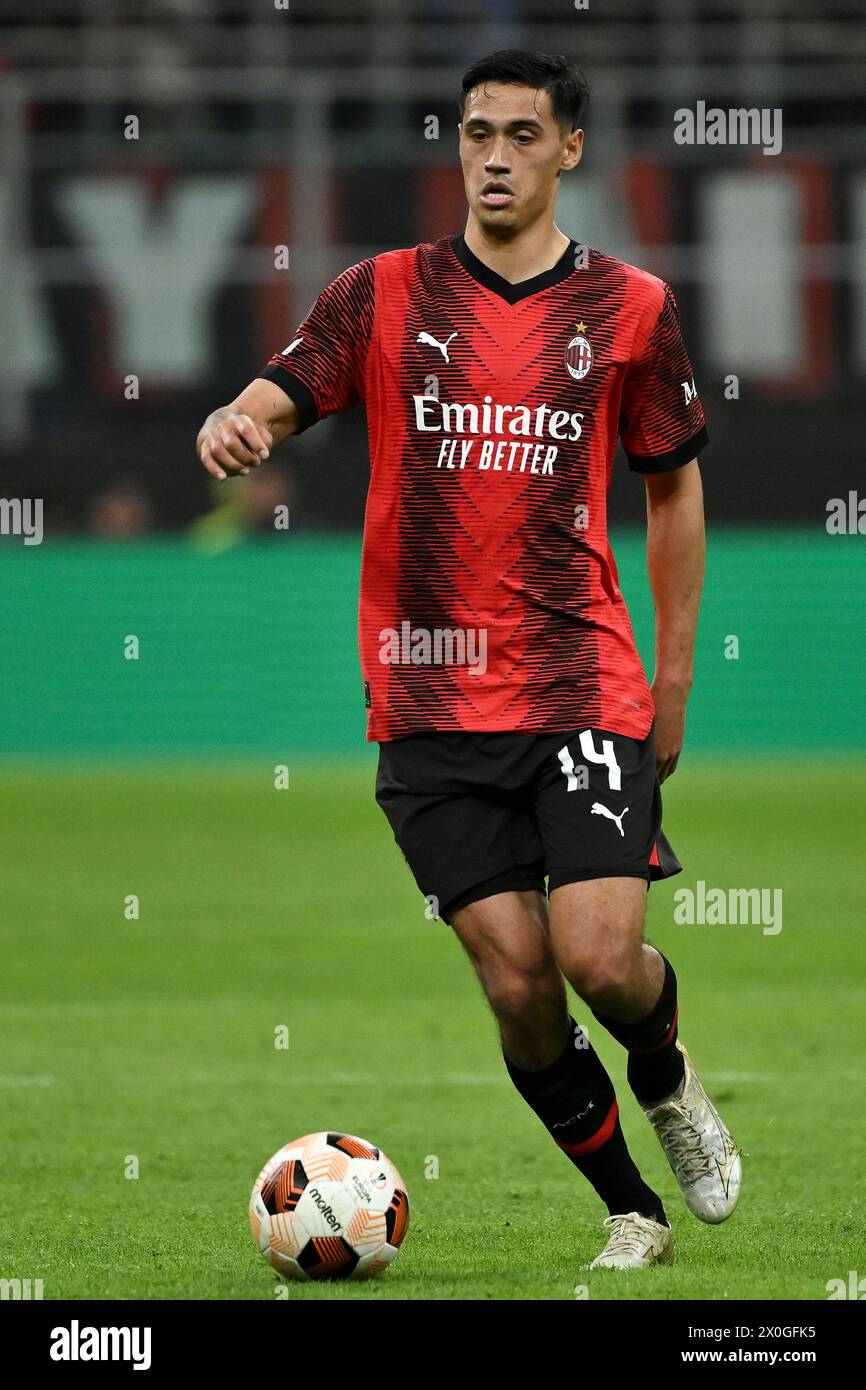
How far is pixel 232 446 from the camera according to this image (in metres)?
4.21

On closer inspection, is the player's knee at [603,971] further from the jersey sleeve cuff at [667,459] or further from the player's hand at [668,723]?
the jersey sleeve cuff at [667,459]

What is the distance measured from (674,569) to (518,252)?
0.80 metres

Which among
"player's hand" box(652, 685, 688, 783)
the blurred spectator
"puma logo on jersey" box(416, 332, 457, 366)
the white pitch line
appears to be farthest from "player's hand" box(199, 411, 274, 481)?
the blurred spectator

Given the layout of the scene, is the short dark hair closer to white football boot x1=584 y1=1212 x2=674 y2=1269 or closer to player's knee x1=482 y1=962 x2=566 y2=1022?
player's knee x1=482 y1=962 x2=566 y2=1022

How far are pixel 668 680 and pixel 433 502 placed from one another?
0.77 meters

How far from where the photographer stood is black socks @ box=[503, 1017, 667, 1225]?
16.1 ft

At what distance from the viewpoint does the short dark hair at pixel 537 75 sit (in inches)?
189

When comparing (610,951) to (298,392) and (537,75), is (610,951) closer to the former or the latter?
(298,392)

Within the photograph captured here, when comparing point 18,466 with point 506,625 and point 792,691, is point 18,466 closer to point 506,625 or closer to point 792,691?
point 792,691

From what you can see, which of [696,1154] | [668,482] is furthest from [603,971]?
[668,482]

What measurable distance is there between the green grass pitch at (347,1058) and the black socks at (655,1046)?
15.2 inches

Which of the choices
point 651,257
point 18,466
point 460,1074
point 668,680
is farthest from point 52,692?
point 668,680

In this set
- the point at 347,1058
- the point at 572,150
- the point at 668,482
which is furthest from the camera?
the point at 347,1058

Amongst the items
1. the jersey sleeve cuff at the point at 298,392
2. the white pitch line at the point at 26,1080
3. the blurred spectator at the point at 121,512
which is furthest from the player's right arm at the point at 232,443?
the blurred spectator at the point at 121,512
